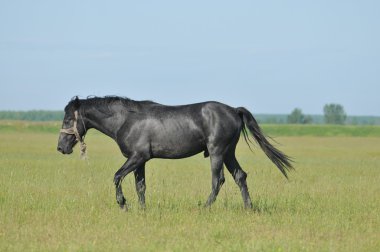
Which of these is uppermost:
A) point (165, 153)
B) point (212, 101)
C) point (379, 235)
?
point (212, 101)

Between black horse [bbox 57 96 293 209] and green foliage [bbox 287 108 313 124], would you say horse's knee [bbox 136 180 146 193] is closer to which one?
black horse [bbox 57 96 293 209]

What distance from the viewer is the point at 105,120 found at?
1202 centimetres

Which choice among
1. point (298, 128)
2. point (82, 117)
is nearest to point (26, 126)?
point (298, 128)

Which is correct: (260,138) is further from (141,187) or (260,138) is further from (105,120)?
(105,120)

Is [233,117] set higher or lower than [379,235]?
higher

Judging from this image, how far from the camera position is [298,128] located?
77.7 meters

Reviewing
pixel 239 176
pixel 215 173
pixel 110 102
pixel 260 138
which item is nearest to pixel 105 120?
pixel 110 102

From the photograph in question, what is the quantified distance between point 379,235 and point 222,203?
360cm

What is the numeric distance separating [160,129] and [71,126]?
1.69 meters

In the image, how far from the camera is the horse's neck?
12.0 meters

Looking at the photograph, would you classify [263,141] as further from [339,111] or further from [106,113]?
[339,111]

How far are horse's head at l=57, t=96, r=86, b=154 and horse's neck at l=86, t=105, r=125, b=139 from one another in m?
0.18

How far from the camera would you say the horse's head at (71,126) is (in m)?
12.1

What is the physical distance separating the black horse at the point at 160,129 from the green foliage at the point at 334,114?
169392 mm
